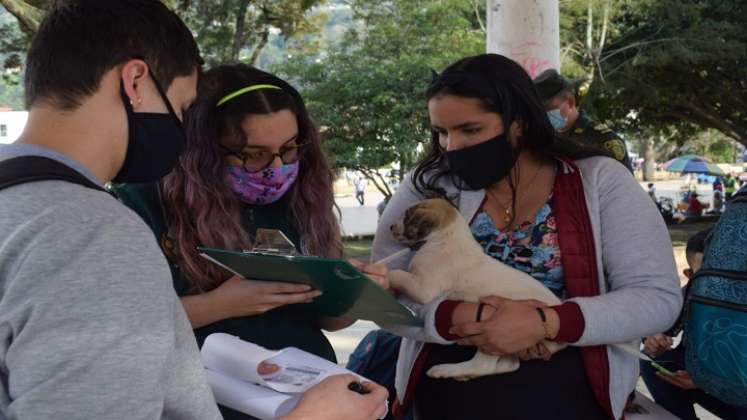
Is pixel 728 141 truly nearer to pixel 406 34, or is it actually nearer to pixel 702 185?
pixel 702 185

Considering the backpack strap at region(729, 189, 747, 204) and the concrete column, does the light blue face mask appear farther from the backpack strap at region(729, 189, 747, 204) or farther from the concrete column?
the backpack strap at region(729, 189, 747, 204)

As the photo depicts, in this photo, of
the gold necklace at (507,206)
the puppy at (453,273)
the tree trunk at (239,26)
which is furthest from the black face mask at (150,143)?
the tree trunk at (239,26)

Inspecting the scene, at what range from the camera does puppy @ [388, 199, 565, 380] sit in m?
2.16

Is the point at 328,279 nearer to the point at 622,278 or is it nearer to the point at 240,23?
the point at 622,278

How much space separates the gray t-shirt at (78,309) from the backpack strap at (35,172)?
1cm

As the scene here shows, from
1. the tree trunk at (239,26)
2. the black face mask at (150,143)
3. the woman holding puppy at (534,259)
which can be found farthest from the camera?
the tree trunk at (239,26)

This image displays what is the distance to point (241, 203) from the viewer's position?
2.33m

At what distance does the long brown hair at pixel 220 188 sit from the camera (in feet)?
7.18

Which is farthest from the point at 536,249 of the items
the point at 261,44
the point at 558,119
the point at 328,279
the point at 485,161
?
the point at 261,44

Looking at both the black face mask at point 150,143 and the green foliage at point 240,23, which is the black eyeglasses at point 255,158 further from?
the green foliage at point 240,23

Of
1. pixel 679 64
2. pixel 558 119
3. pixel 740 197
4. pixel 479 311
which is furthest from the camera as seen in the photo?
pixel 679 64

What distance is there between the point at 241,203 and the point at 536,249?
844mm

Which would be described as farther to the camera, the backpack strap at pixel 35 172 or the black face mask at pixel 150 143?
the black face mask at pixel 150 143

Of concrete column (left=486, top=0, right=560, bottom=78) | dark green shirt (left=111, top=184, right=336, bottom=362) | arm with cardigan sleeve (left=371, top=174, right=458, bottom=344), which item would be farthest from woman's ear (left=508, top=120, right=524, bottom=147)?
concrete column (left=486, top=0, right=560, bottom=78)
